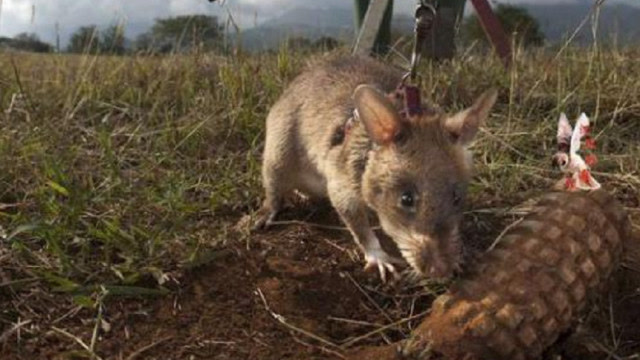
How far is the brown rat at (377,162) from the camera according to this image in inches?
101

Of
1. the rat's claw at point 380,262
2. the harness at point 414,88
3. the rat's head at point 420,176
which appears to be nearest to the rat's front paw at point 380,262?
the rat's claw at point 380,262

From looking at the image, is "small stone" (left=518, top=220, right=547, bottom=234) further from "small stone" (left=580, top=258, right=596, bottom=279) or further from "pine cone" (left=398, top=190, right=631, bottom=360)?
"small stone" (left=580, top=258, right=596, bottom=279)

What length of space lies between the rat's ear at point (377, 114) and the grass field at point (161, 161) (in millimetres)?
520

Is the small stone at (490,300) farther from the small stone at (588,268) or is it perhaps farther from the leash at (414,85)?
the leash at (414,85)

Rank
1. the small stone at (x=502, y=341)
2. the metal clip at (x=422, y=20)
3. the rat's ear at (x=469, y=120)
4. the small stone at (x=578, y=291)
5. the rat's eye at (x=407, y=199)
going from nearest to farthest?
the small stone at (x=502, y=341)
the small stone at (x=578, y=291)
the rat's eye at (x=407, y=199)
the rat's ear at (x=469, y=120)
the metal clip at (x=422, y=20)

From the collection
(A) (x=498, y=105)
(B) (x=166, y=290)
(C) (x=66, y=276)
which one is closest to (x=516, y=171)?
(A) (x=498, y=105)

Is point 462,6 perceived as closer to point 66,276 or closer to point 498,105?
point 498,105

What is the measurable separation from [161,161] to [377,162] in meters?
1.31

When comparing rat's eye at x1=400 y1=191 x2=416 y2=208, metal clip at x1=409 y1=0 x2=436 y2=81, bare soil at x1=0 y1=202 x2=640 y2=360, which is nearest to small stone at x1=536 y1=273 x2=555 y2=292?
bare soil at x1=0 y1=202 x2=640 y2=360

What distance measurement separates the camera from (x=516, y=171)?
3.61 meters

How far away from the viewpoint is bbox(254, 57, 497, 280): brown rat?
2.57 metres

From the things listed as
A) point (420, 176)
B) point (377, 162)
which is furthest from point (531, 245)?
point (377, 162)

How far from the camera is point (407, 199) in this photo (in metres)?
2.64

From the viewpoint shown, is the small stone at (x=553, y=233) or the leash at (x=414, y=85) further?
the leash at (x=414, y=85)
